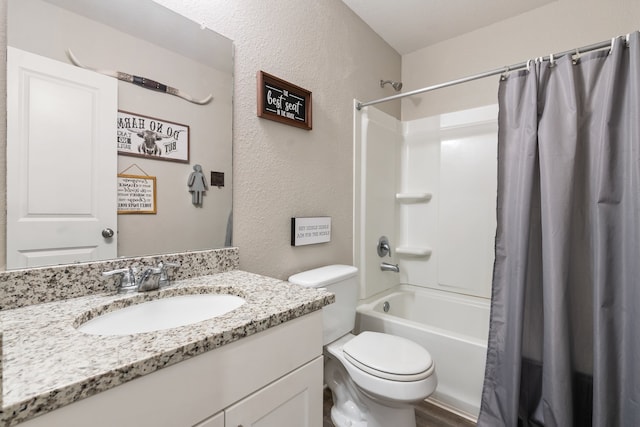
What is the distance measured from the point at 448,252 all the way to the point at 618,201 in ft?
3.63

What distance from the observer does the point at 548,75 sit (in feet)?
4.36

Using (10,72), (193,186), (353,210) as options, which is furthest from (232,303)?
(353,210)

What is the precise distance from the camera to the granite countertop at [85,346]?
0.43 metres

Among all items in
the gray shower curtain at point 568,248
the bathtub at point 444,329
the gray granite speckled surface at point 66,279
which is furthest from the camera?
the bathtub at point 444,329

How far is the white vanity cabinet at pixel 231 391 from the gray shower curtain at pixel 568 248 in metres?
1.00

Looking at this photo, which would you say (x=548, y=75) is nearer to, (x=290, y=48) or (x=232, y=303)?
→ (x=290, y=48)

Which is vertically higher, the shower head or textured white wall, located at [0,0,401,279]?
the shower head

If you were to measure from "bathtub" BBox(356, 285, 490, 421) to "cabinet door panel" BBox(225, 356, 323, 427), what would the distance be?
94cm

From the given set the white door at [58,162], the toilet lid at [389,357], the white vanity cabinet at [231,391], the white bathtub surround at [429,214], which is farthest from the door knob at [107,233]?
the white bathtub surround at [429,214]

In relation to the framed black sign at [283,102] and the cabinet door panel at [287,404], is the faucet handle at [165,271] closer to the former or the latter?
the cabinet door panel at [287,404]

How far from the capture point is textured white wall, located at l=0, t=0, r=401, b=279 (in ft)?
4.24

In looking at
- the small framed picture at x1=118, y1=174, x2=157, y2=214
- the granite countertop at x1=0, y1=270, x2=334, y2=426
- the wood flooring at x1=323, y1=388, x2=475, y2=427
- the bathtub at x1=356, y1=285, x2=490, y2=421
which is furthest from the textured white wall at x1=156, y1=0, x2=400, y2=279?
the wood flooring at x1=323, y1=388, x2=475, y2=427

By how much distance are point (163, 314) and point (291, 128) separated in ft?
3.42

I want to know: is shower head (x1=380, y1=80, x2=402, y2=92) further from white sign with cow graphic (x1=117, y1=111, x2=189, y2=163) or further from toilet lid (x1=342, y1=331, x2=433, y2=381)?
toilet lid (x1=342, y1=331, x2=433, y2=381)
